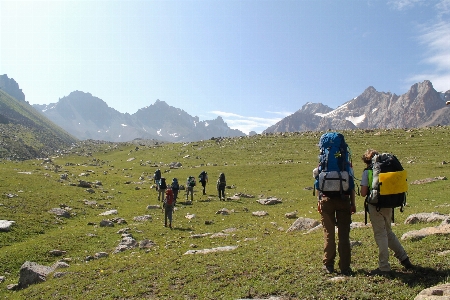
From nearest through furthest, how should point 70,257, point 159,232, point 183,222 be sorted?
point 70,257
point 159,232
point 183,222

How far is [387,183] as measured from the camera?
29.6ft

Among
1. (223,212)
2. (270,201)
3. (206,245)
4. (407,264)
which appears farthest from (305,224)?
(270,201)

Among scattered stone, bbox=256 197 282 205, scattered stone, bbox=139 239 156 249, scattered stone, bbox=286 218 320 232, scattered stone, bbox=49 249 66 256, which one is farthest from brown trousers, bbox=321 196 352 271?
scattered stone, bbox=256 197 282 205

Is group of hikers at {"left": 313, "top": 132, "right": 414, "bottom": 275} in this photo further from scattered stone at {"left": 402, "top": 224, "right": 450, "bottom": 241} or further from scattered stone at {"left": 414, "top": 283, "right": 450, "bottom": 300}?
scattered stone at {"left": 402, "top": 224, "right": 450, "bottom": 241}

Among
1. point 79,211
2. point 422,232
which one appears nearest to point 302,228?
point 422,232

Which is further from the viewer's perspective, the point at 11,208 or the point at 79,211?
the point at 79,211

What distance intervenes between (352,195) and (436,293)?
10.8 ft

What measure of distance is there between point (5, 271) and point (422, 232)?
2177cm

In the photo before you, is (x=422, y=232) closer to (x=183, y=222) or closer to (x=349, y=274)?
(x=349, y=274)

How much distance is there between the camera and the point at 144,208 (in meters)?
35.5

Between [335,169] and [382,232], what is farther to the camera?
[335,169]


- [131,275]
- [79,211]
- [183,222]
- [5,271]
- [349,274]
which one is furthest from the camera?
[79,211]

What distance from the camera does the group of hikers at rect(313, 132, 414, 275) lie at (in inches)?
359

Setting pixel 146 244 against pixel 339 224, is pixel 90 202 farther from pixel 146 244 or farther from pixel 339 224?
pixel 339 224
